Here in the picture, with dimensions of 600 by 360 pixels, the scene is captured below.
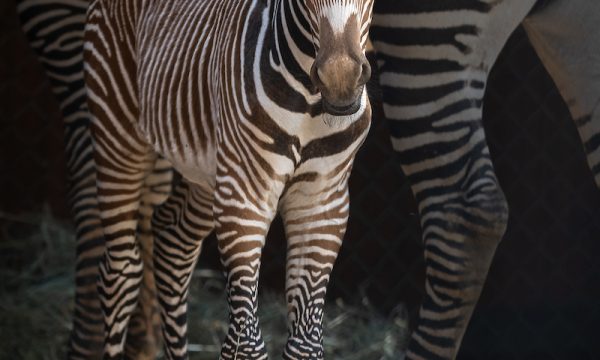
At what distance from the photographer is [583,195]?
6320mm

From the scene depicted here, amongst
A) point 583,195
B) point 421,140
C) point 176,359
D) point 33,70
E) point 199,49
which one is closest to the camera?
point 199,49

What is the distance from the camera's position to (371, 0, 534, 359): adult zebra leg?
4.56 metres

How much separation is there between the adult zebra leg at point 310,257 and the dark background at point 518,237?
2342 mm

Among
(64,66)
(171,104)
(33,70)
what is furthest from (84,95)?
(33,70)

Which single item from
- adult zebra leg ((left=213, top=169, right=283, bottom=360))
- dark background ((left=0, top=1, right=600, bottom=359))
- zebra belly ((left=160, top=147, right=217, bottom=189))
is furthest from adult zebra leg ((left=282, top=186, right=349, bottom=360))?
dark background ((left=0, top=1, right=600, bottom=359))

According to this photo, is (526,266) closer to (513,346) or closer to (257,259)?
A: (513,346)

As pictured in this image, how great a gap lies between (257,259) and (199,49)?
88cm

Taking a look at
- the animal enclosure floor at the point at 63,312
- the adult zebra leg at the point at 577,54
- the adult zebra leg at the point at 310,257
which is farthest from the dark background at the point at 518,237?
Answer: the adult zebra leg at the point at 310,257

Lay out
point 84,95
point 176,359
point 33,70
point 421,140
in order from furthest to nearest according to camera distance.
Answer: point 33,70
point 84,95
point 176,359
point 421,140

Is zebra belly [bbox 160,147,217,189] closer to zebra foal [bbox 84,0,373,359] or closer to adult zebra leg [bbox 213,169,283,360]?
zebra foal [bbox 84,0,373,359]

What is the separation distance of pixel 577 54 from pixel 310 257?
146 cm

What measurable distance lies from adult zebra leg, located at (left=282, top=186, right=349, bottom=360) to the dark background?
2.34 m

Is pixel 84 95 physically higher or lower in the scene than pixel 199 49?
lower

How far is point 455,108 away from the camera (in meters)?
4.57
